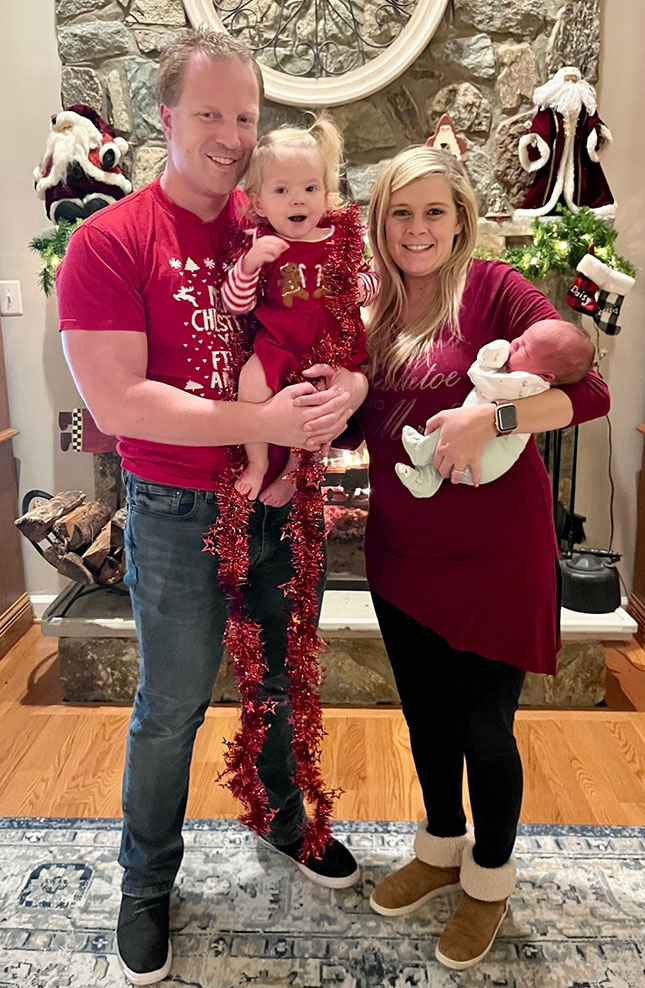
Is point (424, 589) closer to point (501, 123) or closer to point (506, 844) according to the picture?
point (506, 844)

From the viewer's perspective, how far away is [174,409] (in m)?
1.21

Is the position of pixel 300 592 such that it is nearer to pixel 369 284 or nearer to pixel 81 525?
pixel 369 284

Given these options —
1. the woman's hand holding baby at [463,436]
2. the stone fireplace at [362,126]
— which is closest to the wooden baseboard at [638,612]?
the stone fireplace at [362,126]

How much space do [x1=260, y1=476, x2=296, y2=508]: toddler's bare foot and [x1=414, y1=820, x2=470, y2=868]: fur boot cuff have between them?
0.74 meters

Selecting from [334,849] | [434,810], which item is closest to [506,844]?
[434,810]

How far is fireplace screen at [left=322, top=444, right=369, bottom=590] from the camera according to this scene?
2617mm

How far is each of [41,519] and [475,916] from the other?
1683mm

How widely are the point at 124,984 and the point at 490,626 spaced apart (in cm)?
93

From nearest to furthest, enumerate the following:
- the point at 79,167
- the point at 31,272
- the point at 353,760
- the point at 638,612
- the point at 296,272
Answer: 1. the point at 296,272
2. the point at 353,760
3. the point at 79,167
4. the point at 31,272
5. the point at 638,612

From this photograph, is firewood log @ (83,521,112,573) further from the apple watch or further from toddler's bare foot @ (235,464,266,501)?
the apple watch

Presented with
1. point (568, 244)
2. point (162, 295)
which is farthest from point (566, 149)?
point (162, 295)

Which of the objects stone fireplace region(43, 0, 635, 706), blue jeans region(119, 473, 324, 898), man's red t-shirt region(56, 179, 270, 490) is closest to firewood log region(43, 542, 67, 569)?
stone fireplace region(43, 0, 635, 706)

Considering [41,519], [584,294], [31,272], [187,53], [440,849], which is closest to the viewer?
[187,53]

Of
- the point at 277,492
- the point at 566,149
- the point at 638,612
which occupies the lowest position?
the point at 638,612
